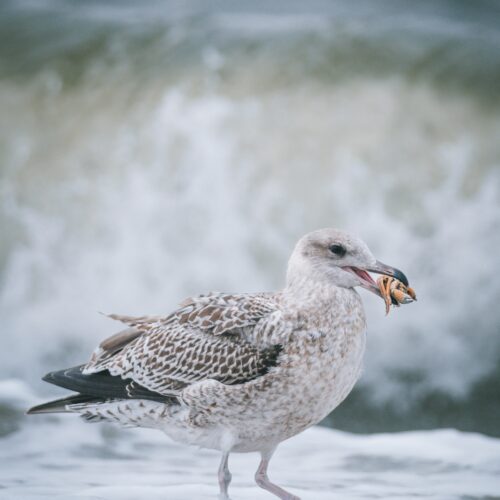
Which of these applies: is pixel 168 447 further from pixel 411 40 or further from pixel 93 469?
pixel 411 40

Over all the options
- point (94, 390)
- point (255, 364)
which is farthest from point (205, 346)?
point (94, 390)

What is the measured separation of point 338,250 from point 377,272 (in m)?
0.21

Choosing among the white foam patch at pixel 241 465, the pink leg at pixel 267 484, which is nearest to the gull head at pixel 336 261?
the pink leg at pixel 267 484

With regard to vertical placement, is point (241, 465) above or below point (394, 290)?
below

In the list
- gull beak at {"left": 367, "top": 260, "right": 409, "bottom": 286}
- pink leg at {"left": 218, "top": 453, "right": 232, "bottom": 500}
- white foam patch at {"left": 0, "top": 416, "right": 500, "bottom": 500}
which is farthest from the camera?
white foam patch at {"left": 0, "top": 416, "right": 500, "bottom": 500}

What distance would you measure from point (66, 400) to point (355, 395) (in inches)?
141

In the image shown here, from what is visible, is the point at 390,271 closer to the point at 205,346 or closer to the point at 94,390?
the point at 205,346

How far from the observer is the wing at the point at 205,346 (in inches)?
167

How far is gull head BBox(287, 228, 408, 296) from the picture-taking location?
4.24 m

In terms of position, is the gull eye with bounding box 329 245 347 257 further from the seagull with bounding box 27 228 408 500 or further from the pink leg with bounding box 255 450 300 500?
the pink leg with bounding box 255 450 300 500

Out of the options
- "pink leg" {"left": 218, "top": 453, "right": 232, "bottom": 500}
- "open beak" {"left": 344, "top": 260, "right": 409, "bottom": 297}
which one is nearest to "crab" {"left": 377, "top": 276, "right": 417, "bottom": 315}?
"open beak" {"left": 344, "top": 260, "right": 409, "bottom": 297}

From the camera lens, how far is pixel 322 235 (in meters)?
4.30

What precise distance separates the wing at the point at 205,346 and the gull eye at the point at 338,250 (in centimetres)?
37

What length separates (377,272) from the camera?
422 centimetres
